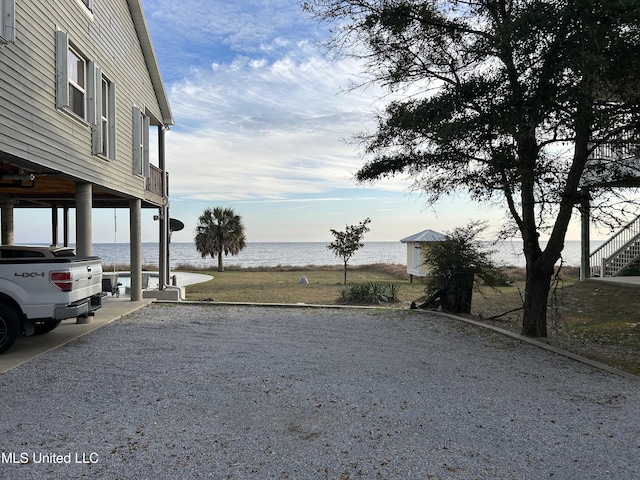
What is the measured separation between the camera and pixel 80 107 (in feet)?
28.4

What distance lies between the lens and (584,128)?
577 centimetres

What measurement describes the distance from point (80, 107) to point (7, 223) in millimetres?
6868

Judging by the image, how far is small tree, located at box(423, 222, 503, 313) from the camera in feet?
36.4

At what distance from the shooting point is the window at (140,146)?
11531 mm

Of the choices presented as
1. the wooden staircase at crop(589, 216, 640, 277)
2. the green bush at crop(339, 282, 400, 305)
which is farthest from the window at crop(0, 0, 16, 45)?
the wooden staircase at crop(589, 216, 640, 277)

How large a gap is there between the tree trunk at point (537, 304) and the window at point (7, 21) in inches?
357

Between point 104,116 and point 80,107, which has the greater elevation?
point 104,116

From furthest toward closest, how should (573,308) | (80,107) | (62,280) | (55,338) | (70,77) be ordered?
(573,308)
(80,107)
(70,77)
(55,338)
(62,280)

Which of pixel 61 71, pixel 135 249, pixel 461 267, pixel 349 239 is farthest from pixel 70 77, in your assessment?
pixel 349 239

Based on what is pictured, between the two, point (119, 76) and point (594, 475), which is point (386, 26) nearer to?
point (119, 76)

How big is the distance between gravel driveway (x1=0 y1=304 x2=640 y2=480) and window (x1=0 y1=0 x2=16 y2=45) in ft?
13.4

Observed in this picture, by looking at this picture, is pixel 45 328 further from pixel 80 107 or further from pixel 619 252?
pixel 619 252

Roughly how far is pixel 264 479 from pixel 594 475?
230 centimetres

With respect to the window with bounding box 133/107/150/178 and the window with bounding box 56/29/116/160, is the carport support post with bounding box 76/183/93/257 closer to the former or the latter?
the window with bounding box 56/29/116/160
